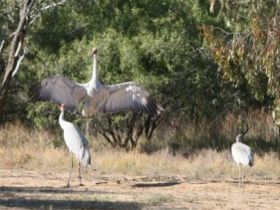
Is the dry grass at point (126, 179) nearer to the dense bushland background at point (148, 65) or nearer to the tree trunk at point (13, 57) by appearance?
the dense bushland background at point (148, 65)

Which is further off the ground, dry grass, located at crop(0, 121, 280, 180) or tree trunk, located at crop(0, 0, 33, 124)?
tree trunk, located at crop(0, 0, 33, 124)

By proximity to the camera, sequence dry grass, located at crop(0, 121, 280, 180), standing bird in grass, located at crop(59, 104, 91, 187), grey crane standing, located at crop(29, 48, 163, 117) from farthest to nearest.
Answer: dry grass, located at crop(0, 121, 280, 180)
grey crane standing, located at crop(29, 48, 163, 117)
standing bird in grass, located at crop(59, 104, 91, 187)

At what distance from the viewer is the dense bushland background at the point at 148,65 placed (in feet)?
80.5

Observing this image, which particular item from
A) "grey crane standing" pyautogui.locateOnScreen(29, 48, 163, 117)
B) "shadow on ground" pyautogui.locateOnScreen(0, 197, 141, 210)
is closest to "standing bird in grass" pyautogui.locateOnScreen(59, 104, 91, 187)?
"grey crane standing" pyautogui.locateOnScreen(29, 48, 163, 117)

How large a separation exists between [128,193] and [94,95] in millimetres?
4764

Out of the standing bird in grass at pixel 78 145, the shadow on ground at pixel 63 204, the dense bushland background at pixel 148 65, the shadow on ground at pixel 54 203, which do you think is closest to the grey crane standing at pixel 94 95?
the standing bird in grass at pixel 78 145

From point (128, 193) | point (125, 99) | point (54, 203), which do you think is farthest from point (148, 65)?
point (54, 203)

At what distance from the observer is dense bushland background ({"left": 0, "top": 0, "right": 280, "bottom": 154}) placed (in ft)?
80.5

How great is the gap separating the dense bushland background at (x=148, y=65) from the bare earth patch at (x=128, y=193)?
5596 mm

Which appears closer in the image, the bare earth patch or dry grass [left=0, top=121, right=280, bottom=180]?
the bare earth patch

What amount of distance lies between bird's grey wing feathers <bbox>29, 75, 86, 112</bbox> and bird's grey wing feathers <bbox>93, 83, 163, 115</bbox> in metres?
0.50

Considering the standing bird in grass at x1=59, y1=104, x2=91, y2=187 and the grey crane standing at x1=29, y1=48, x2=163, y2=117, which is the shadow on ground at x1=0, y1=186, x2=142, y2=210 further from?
the grey crane standing at x1=29, y1=48, x2=163, y2=117

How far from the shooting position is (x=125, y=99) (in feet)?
66.7

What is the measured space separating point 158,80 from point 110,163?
423cm
